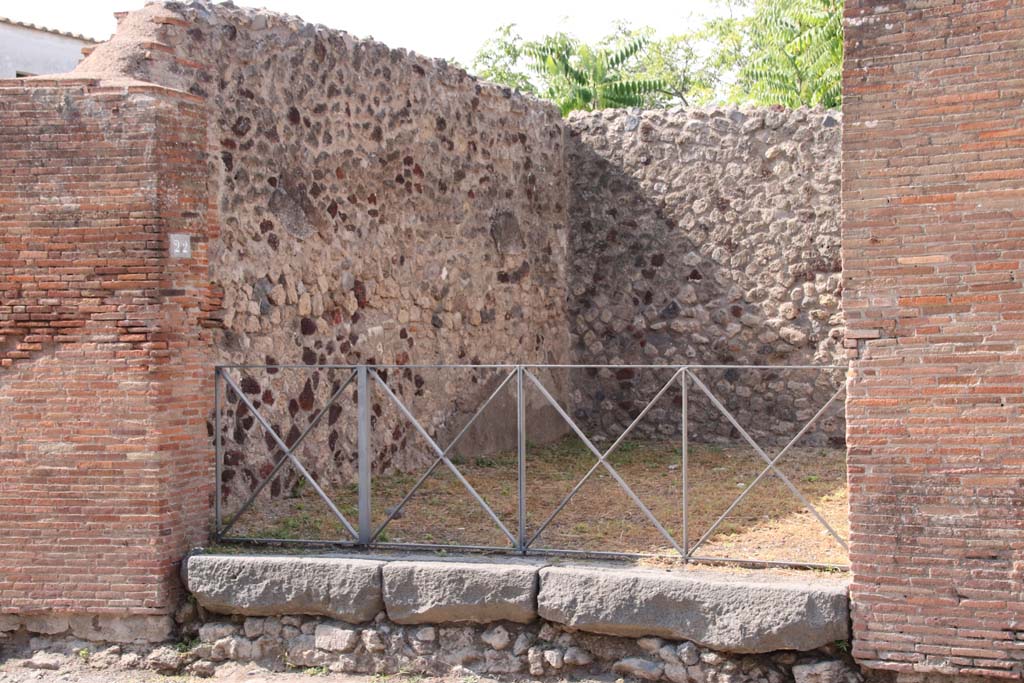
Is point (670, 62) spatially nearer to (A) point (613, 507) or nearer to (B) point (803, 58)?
(B) point (803, 58)

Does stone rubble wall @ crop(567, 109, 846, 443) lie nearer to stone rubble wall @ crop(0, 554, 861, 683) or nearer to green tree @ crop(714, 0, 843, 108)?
stone rubble wall @ crop(0, 554, 861, 683)

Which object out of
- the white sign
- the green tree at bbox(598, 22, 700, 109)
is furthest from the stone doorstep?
the green tree at bbox(598, 22, 700, 109)

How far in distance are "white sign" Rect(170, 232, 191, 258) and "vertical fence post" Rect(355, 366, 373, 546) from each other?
113 centimetres

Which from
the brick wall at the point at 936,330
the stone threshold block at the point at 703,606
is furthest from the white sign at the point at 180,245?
the brick wall at the point at 936,330

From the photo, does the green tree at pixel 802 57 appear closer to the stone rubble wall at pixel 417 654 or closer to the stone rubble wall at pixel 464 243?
the stone rubble wall at pixel 464 243

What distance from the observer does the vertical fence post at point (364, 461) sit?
21.3 feet

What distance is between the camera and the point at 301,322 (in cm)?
777

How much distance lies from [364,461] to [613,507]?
6.44 feet

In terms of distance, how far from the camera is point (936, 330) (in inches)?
211

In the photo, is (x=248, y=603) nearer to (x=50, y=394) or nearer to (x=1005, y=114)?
(x=50, y=394)

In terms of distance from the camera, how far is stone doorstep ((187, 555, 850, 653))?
5.48 m

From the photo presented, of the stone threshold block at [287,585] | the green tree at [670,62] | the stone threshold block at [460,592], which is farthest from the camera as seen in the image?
the green tree at [670,62]

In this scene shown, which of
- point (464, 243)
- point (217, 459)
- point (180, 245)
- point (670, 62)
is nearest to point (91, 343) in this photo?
point (180, 245)

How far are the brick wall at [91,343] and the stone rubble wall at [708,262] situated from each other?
16.4 feet
